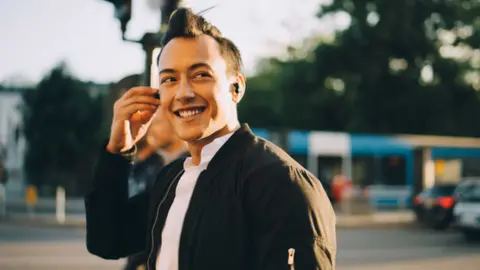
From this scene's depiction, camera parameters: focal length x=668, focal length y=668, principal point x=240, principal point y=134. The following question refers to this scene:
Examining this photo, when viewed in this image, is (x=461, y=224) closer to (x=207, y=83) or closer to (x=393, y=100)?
(x=207, y=83)

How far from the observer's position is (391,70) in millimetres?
38406

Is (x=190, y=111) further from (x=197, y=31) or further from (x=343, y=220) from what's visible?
(x=343, y=220)

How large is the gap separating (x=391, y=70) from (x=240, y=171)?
38.0 metres

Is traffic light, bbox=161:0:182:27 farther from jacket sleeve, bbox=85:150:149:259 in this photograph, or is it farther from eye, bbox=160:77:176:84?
eye, bbox=160:77:176:84

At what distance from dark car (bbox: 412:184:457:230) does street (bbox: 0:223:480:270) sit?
52 centimetres

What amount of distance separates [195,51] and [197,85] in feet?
0.30

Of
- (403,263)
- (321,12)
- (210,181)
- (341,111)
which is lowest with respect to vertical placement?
(403,263)

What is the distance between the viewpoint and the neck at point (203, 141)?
181 centimetres

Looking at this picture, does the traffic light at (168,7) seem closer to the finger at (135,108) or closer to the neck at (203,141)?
the finger at (135,108)

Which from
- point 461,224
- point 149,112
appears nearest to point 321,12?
point 461,224

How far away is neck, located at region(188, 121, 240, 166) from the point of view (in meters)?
1.81

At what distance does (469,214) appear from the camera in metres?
16.0

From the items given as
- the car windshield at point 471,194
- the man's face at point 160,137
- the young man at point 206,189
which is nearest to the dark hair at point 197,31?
the young man at point 206,189

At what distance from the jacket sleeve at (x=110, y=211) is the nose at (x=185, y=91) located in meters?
0.41
